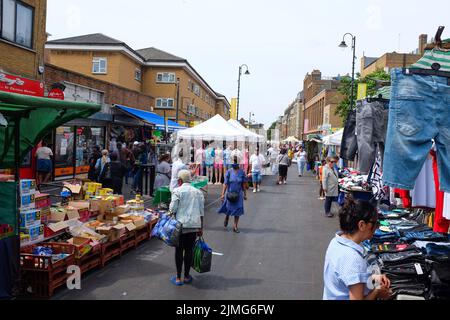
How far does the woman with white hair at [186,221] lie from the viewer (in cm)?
661

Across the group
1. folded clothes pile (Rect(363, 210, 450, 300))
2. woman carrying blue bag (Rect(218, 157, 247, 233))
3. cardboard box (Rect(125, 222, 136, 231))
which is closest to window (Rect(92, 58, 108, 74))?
woman carrying blue bag (Rect(218, 157, 247, 233))

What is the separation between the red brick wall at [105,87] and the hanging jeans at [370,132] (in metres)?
14.4

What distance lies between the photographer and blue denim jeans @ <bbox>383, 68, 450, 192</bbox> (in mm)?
3875

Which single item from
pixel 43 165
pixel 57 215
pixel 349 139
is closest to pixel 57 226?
pixel 57 215

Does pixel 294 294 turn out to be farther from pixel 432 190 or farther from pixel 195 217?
pixel 432 190

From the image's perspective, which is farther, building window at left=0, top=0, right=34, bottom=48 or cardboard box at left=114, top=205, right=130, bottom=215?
building window at left=0, top=0, right=34, bottom=48

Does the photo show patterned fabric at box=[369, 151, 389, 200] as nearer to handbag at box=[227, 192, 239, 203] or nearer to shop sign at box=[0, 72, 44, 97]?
handbag at box=[227, 192, 239, 203]

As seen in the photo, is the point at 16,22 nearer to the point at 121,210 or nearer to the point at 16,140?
the point at 121,210

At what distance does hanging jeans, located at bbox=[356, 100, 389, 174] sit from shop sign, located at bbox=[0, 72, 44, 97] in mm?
11628

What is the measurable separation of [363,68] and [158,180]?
54.4 metres

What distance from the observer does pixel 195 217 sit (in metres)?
6.63

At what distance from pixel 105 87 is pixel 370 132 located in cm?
1923

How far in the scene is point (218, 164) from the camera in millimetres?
21641

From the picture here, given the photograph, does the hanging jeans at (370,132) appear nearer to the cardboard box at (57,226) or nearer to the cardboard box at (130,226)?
the cardboard box at (130,226)
